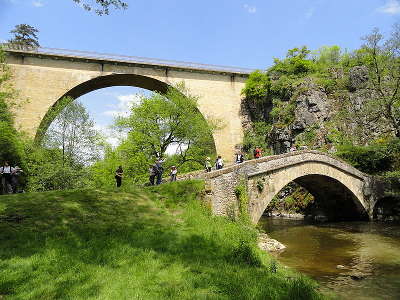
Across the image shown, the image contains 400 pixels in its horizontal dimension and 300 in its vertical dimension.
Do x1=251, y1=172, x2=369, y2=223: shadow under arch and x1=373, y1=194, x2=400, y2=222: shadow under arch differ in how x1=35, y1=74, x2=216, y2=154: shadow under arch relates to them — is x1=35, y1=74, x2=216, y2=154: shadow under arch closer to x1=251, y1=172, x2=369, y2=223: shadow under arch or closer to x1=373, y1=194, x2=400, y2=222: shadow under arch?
x1=251, y1=172, x2=369, y2=223: shadow under arch

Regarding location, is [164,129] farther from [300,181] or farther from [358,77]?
[358,77]

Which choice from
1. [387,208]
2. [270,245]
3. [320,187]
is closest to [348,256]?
[270,245]

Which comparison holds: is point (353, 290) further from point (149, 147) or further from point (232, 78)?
point (232, 78)

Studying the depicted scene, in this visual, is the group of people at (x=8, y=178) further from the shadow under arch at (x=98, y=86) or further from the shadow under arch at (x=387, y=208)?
the shadow under arch at (x=387, y=208)

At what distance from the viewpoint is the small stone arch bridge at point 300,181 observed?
39.3ft

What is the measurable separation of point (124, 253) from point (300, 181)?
1680 centimetres

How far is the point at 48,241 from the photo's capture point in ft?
22.3

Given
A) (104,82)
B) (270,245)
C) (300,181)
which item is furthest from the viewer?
(104,82)

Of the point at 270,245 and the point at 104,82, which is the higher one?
the point at 104,82

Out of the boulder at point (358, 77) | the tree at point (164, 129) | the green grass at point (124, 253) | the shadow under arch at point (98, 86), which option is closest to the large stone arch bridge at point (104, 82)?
the shadow under arch at point (98, 86)

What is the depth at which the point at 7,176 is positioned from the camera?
43.4 ft

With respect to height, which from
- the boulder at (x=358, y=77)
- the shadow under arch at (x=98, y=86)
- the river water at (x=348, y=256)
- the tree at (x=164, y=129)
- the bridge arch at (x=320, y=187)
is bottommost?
the river water at (x=348, y=256)

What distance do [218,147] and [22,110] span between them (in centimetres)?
1794

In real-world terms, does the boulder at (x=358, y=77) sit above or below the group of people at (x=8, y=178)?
above
